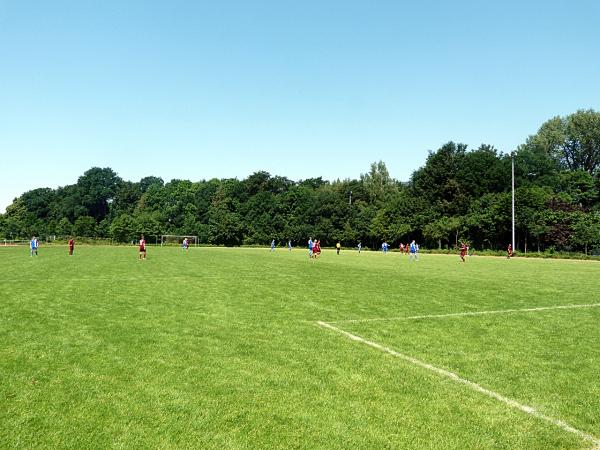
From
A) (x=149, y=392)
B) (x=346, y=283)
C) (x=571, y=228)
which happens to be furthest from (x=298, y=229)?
(x=149, y=392)

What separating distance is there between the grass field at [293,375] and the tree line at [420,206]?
59.1m

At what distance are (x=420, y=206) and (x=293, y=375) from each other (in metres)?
85.8

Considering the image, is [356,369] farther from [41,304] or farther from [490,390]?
[41,304]

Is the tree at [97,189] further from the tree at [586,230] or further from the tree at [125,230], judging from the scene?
the tree at [586,230]

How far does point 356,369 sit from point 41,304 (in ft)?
30.8

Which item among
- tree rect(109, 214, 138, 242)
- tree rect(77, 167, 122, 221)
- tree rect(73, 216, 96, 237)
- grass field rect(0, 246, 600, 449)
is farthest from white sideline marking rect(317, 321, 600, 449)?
tree rect(77, 167, 122, 221)

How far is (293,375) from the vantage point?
6.76 meters

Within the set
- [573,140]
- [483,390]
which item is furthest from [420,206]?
[483,390]

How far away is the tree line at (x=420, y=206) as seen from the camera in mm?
74438

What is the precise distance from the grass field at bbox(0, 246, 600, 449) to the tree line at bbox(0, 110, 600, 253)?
59108 millimetres

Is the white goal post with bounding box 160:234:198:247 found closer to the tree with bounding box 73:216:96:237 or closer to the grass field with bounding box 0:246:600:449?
the tree with bounding box 73:216:96:237

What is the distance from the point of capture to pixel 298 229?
4240 inches

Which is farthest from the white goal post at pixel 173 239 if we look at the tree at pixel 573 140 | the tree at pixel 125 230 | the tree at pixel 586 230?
the tree at pixel 573 140

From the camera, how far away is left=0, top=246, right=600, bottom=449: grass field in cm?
489
